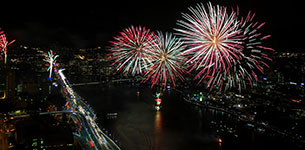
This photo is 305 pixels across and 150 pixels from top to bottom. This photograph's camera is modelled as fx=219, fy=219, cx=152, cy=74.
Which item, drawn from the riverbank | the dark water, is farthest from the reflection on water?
the riverbank

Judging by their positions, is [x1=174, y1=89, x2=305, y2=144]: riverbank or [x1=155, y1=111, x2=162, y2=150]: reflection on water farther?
[x1=174, y1=89, x2=305, y2=144]: riverbank

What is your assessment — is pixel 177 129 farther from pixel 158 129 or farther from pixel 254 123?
pixel 254 123

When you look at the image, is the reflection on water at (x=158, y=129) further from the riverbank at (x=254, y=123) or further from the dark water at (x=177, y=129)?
the riverbank at (x=254, y=123)

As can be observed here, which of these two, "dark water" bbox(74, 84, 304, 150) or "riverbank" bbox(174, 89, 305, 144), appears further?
"riverbank" bbox(174, 89, 305, 144)

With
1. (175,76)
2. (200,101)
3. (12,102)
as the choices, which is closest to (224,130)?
(200,101)

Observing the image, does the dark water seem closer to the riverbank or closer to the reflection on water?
the reflection on water

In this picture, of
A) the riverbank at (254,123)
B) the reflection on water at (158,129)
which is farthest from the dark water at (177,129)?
the riverbank at (254,123)

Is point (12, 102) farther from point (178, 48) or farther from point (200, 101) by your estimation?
point (200, 101)

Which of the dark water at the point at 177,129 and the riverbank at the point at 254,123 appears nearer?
the dark water at the point at 177,129
